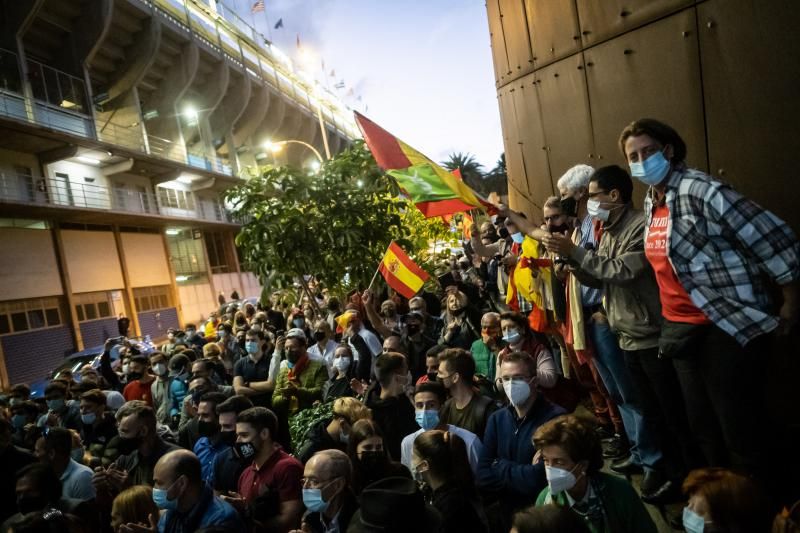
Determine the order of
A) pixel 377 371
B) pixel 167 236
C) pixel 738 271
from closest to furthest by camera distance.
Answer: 1. pixel 738 271
2. pixel 377 371
3. pixel 167 236

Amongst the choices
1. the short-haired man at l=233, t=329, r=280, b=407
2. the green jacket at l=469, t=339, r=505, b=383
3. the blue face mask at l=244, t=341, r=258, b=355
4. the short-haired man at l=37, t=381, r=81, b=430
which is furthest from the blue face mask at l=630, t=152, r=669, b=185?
the short-haired man at l=37, t=381, r=81, b=430

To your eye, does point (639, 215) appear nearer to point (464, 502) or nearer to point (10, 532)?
point (464, 502)

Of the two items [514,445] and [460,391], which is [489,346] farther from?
[514,445]

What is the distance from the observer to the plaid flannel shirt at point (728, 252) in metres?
2.21

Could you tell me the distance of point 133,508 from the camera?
355 centimetres

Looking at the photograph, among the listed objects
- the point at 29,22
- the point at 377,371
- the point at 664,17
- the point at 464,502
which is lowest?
the point at 464,502

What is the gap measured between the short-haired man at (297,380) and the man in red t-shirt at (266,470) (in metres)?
1.76

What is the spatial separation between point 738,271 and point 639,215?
2.57ft

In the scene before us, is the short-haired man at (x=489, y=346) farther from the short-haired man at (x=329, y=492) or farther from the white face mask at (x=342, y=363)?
the short-haired man at (x=329, y=492)

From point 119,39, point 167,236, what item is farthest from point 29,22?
point 167,236

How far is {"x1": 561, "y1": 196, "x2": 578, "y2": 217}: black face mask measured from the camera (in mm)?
3750

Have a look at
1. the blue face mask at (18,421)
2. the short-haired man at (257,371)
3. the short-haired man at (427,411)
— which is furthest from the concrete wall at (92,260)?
the short-haired man at (427,411)

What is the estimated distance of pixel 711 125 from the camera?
3521mm

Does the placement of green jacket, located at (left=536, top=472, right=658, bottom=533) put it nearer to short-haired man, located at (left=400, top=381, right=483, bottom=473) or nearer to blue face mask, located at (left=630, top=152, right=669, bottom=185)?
short-haired man, located at (left=400, top=381, right=483, bottom=473)
